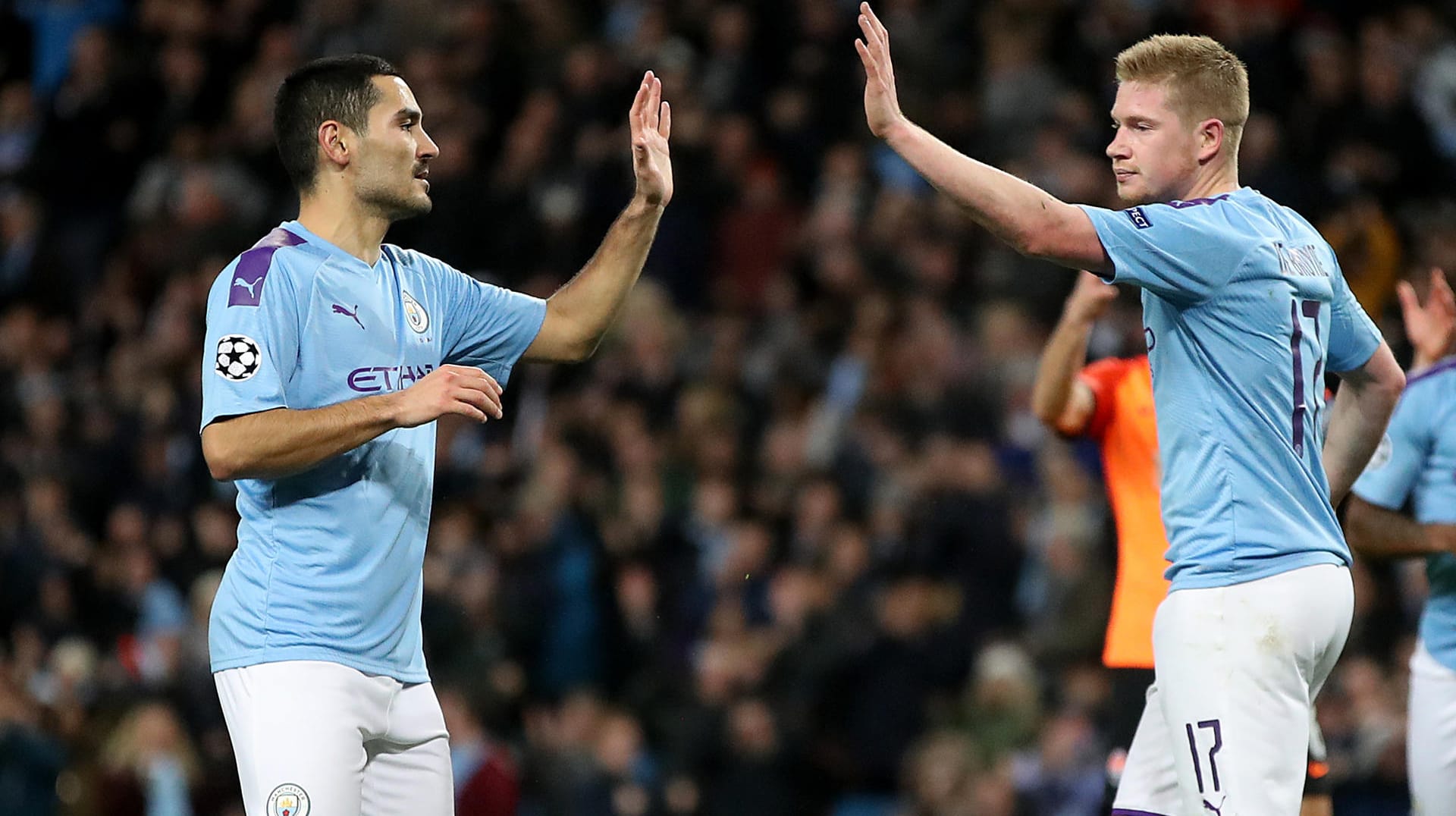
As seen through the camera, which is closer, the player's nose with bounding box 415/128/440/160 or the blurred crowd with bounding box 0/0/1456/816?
the player's nose with bounding box 415/128/440/160

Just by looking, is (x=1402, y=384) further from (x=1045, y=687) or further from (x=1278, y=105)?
(x=1278, y=105)

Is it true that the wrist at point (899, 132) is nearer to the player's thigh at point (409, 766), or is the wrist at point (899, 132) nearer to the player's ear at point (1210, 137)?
the player's ear at point (1210, 137)

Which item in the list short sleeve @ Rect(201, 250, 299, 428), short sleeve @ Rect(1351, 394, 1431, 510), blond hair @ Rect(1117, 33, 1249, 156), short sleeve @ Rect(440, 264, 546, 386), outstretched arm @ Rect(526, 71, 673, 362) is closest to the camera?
short sleeve @ Rect(201, 250, 299, 428)

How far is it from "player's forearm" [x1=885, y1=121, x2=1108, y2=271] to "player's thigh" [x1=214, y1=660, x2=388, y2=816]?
1976mm

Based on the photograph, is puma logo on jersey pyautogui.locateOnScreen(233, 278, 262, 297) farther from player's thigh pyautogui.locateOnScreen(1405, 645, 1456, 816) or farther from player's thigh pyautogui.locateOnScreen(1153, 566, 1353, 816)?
player's thigh pyautogui.locateOnScreen(1405, 645, 1456, 816)

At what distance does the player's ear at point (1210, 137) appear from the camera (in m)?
5.02

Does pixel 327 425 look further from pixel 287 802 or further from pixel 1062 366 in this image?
pixel 1062 366

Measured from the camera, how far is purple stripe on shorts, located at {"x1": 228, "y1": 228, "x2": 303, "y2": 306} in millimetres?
4926

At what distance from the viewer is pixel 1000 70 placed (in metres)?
13.6

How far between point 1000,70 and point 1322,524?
9.13 meters

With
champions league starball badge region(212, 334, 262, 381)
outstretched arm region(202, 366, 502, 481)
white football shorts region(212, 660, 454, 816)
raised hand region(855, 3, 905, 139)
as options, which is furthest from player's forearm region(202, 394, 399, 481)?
raised hand region(855, 3, 905, 139)

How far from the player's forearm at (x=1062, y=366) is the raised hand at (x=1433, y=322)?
1.13m

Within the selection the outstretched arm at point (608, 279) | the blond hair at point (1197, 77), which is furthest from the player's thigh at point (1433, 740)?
the outstretched arm at point (608, 279)

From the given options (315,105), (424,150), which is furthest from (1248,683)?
(315,105)
